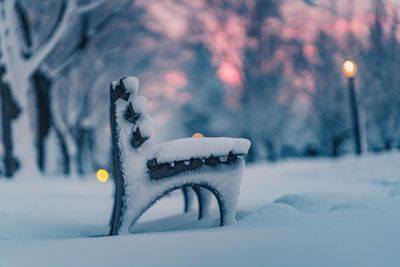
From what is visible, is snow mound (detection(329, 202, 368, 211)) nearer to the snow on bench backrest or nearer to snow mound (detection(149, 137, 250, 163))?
snow mound (detection(149, 137, 250, 163))

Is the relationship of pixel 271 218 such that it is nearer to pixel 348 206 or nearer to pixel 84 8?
pixel 348 206

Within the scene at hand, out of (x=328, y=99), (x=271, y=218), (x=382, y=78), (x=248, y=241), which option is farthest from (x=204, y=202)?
(x=328, y=99)

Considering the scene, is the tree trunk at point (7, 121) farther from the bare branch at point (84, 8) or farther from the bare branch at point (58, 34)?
the bare branch at point (84, 8)

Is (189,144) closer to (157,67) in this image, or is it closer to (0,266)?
(0,266)

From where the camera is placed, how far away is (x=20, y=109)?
12359 millimetres

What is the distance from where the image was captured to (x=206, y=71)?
30.2 meters

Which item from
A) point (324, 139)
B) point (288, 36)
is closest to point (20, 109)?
point (288, 36)

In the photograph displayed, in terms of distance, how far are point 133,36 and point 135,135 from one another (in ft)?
57.4

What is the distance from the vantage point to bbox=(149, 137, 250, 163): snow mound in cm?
351

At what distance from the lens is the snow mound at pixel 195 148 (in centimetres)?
351

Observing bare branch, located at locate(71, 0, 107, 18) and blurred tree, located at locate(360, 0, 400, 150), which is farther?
blurred tree, located at locate(360, 0, 400, 150)

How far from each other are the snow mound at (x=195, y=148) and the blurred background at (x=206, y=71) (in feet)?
30.1

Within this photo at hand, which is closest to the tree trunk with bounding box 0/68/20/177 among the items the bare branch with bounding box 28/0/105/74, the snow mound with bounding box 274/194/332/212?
the bare branch with bounding box 28/0/105/74

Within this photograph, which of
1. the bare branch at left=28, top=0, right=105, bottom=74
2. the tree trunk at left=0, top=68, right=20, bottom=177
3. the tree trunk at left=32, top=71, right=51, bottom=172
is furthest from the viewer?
the tree trunk at left=32, top=71, right=51, bottom=172
